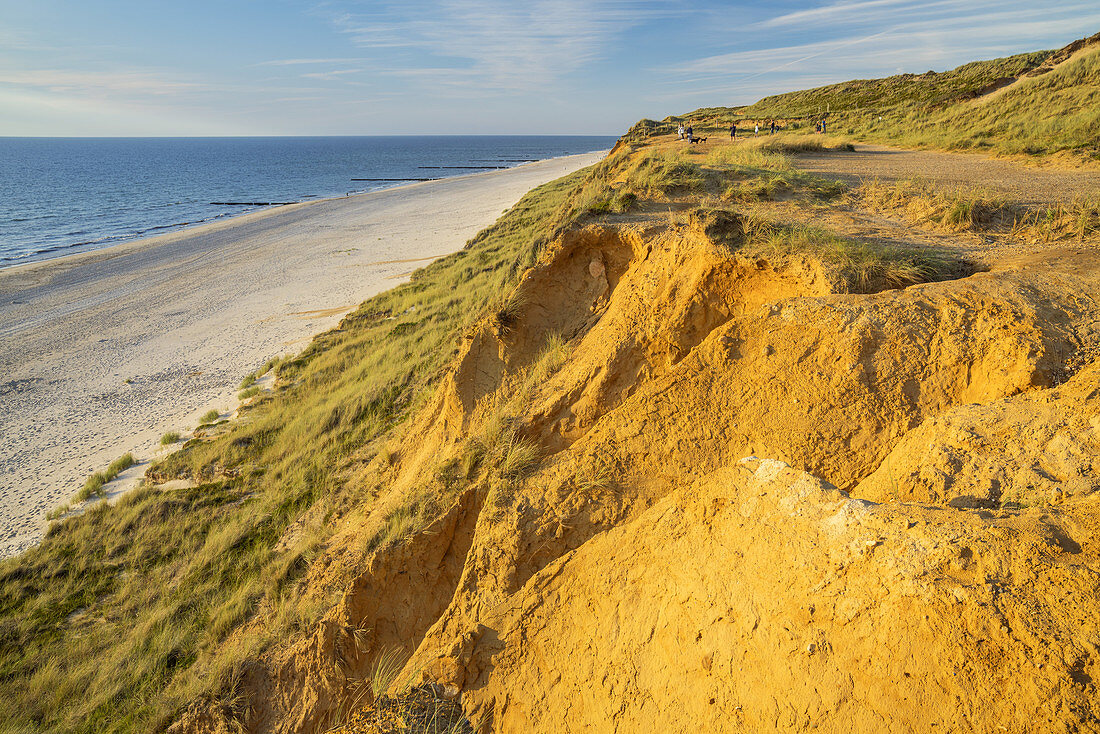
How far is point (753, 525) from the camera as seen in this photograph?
11.6ft

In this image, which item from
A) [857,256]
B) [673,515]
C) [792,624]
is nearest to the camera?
[792,624]

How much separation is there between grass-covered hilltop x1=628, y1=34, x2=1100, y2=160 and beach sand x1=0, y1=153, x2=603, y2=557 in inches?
778

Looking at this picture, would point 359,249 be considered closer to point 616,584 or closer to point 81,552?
point 81,552

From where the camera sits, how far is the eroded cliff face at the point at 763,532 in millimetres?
2561

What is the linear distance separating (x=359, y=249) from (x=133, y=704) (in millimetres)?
27467

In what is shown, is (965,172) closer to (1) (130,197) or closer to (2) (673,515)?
(2) (673,515)

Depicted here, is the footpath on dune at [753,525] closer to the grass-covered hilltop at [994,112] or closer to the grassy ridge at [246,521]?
the grassy ridge at [246,521]

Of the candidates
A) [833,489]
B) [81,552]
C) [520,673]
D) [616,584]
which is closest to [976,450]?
[833,489]

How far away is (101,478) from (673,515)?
12549mm

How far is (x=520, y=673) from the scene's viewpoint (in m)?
3.99

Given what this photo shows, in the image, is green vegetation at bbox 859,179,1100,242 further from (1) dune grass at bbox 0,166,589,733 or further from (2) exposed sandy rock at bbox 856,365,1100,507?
(1) dune grass at bbox 0,166,589,733

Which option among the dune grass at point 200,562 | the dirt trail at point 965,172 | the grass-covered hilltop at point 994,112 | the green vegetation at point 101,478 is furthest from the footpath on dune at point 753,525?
the grass-covered hilltop at point 994,112

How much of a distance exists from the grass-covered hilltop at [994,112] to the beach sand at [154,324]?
19751 mm

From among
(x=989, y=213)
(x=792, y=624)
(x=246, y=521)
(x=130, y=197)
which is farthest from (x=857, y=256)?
(x=130, y=197)
